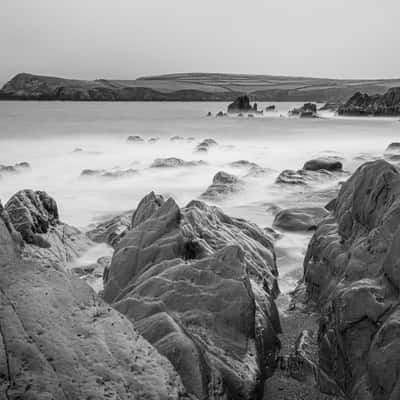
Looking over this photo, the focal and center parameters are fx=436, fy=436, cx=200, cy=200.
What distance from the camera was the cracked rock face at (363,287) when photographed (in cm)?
332

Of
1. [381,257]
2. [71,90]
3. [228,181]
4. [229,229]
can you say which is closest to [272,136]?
[228,181]

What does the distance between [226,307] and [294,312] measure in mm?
1878

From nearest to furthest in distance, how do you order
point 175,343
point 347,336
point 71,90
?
point 175,343 < point 347,336 < point 71,90

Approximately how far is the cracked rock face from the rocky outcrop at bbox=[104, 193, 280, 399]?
72 cm

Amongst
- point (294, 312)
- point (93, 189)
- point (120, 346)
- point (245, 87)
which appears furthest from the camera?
point (245, 87)

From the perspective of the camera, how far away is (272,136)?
38344mm

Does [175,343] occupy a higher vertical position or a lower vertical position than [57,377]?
lower

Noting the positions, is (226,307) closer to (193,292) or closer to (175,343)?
(193,292)

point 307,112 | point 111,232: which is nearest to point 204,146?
point 111,232

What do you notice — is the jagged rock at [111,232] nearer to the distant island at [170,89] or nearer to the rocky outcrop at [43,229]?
the rocky outcrop at [43,229]

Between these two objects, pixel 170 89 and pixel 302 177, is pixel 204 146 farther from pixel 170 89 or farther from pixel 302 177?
pixel 170 89

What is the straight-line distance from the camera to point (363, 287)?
3.85 m

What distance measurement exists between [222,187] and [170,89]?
115141 mm

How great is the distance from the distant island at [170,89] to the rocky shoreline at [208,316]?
108842 millimetres
